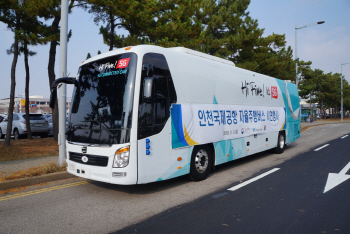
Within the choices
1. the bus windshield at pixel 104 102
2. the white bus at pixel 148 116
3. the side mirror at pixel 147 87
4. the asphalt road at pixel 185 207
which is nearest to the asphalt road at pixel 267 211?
the asphalt road at pixel 185 207

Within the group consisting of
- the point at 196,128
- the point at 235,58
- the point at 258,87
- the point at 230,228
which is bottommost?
the point at 230,228

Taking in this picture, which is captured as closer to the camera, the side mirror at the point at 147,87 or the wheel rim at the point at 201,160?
the side mirror at the point at 147,87

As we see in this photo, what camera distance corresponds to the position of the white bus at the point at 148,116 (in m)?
5.25

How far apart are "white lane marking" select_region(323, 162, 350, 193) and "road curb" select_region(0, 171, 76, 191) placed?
6357 mm

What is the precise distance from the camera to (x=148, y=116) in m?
5.46

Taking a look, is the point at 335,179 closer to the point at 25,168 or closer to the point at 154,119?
the point at 154,119

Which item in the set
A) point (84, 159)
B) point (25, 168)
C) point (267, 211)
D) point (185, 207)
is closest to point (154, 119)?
point (84, 159)

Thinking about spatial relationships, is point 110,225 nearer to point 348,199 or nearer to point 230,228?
point 230,228


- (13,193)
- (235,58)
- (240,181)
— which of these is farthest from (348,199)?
(235,58)

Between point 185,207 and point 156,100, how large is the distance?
2190 mm

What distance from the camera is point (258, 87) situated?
32.9ft

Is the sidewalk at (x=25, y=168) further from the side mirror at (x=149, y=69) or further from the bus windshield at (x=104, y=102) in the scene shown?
the side mirror at (x=149, y=69)

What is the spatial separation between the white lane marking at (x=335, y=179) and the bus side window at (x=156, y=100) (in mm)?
3858

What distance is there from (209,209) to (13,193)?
4.39m
